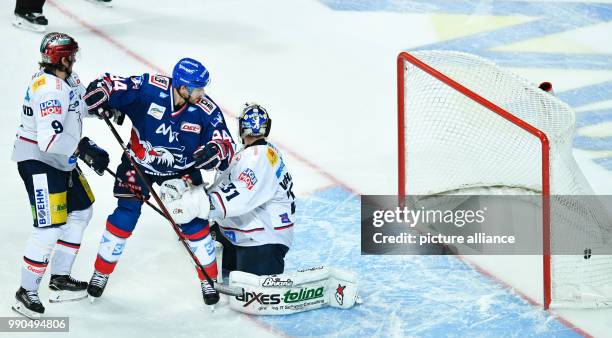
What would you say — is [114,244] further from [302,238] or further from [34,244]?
[302,238]

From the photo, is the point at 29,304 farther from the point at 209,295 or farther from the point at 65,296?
the point at 209,295

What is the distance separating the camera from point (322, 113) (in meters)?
7.43

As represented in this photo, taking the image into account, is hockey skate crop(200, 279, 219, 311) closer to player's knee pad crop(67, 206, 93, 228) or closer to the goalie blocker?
the goalie blocker

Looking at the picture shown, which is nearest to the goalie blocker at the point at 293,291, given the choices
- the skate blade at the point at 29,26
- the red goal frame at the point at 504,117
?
the red goal frame at the point at 504,117

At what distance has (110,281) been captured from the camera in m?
5.62

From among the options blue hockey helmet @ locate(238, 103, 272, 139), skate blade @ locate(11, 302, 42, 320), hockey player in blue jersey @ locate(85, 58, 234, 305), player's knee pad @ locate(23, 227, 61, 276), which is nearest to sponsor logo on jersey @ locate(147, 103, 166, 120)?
hockey player in blue jersey @ locate(85, 58, 234, 305)

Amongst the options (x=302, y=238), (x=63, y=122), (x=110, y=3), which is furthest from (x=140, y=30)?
(x=63, y=122)

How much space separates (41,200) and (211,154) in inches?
28.4

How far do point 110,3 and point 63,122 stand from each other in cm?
381

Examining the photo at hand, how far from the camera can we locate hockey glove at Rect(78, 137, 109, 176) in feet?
16.8

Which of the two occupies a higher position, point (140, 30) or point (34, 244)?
point (140, 30)

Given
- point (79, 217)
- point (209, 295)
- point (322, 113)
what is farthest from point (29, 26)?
point (209, 295)

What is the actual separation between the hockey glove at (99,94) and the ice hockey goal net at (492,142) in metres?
1.67

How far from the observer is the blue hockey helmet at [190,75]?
5074 millimetres
